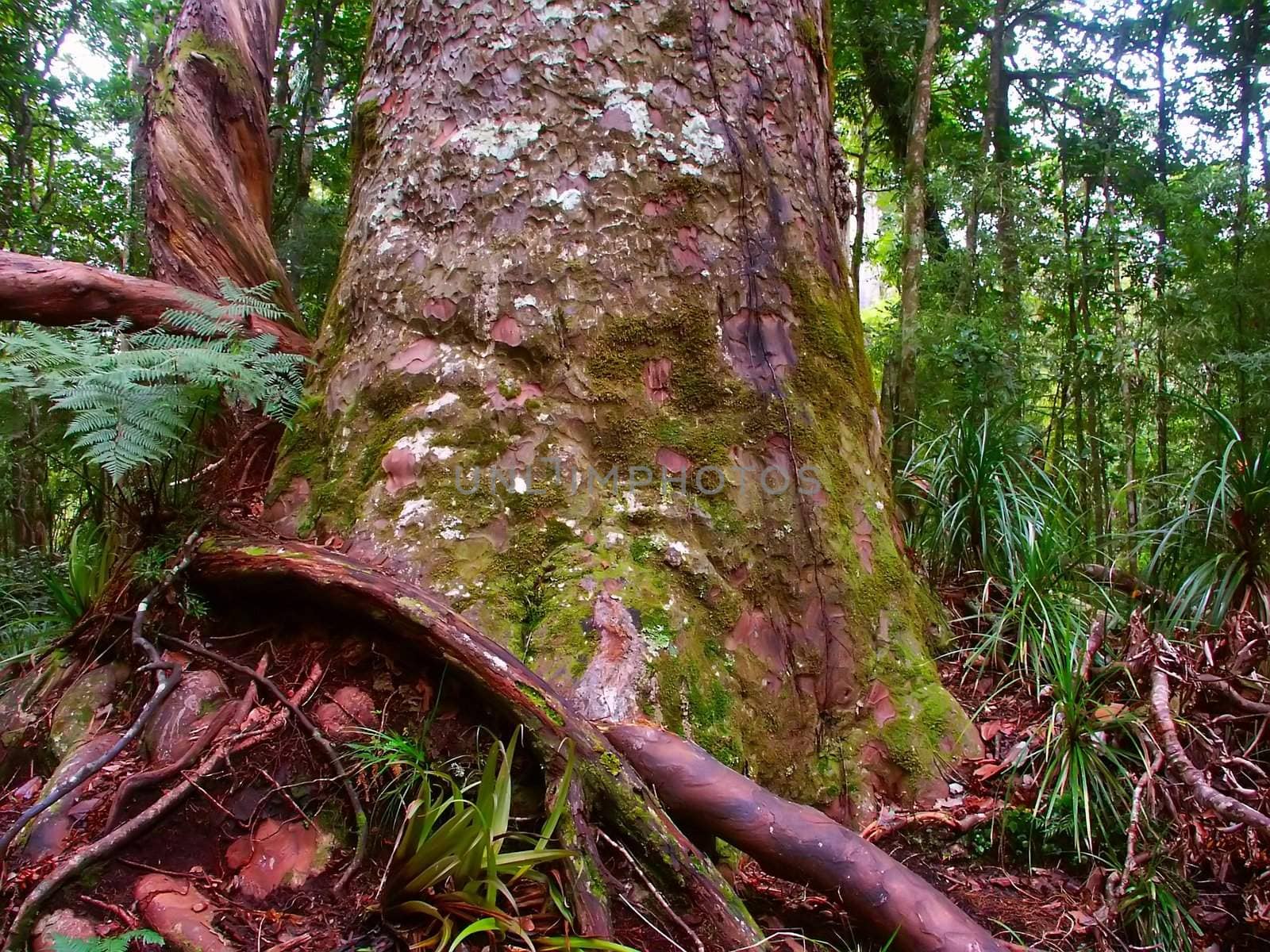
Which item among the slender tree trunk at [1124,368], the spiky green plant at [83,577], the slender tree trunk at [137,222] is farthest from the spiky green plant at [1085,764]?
the slender tree trunk at [137,222]

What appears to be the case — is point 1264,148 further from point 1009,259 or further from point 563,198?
point 563,198

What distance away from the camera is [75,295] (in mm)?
2777

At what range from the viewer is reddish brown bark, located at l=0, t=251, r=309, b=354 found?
2719 millimetres

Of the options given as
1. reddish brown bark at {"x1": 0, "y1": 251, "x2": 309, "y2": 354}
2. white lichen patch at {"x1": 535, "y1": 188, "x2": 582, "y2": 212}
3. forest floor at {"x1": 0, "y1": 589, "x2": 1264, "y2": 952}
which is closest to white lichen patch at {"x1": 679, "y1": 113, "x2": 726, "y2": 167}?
white lichen patch at {"x1": 535, "y1": 188, "x2": 582, "y2": 212}

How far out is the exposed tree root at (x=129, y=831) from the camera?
1.41 meters

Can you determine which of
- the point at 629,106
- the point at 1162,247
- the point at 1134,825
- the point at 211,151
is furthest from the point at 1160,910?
the point at 1162,247

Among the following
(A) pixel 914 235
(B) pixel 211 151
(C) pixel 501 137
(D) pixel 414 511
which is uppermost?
(A) pixel 914 235

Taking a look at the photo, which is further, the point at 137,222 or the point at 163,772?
the point at 137,222

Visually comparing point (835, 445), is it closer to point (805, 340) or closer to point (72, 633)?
point (805, 340)

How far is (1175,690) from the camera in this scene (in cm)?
239

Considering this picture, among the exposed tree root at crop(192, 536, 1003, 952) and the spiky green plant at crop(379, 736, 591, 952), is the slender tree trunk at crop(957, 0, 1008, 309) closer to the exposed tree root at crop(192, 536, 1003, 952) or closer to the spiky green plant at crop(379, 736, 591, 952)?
the exposed tree root at crop(192, 536, 1003, 952)

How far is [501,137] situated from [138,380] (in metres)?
1.31

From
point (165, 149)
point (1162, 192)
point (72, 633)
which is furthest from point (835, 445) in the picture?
point (1162, 192)

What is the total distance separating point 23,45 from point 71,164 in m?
1.78
